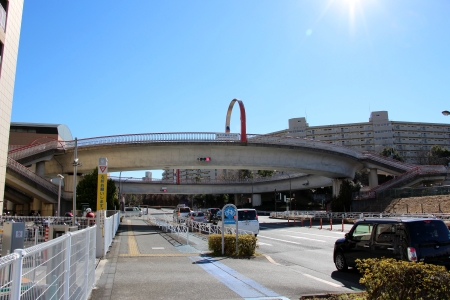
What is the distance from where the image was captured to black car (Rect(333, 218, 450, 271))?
8.38 metres

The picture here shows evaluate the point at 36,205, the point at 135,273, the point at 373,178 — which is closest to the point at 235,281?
the point at 135,273

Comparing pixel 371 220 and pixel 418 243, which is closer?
pixel 418 243

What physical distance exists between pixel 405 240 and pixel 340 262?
2685 millimetres

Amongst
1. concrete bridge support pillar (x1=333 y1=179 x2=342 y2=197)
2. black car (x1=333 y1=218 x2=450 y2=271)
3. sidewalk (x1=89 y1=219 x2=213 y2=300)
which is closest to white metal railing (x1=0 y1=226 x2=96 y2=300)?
sidewalk (x1=89 y1=219 x2=213 y2=300)

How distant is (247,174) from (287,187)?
45509 millimetres

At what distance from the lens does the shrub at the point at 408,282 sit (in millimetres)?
4551

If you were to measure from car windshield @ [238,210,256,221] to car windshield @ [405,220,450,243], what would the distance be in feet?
45.4

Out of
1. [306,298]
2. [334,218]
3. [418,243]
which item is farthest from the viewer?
[334,218]

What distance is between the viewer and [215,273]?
390 inches

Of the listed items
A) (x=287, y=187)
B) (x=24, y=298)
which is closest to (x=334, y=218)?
(x=287, y=187)

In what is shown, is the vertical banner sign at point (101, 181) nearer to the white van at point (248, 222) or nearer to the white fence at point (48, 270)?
the white van at point (248, 222)

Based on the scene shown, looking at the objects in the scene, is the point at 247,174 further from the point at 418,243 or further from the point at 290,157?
the point at 418,243

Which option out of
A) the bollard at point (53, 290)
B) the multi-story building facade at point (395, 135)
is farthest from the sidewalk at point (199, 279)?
the multi-story building facade at point (395, 135)

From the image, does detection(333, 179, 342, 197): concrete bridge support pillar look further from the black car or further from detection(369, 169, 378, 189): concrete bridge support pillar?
the black car
